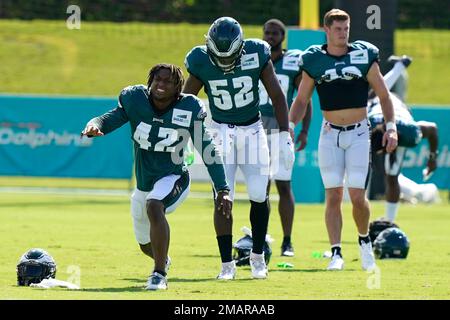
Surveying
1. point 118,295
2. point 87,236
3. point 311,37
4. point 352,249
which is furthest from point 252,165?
point 311,37

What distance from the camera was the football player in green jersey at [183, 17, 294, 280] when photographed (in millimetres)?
10992

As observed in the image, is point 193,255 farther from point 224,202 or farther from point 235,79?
point 224,202

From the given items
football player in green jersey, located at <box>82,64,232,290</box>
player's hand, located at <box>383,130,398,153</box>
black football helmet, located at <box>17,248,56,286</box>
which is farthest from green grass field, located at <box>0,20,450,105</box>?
black football helmet, located at <box>17,248,56,286</box>

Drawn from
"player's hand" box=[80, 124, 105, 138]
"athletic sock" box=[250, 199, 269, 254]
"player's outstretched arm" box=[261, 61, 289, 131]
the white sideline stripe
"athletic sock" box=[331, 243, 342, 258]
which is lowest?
the white sideline stripe

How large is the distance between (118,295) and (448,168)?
14885 mm

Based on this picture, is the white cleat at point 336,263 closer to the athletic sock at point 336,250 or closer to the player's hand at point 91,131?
the athletic sock at point 336,250

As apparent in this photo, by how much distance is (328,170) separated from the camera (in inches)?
472

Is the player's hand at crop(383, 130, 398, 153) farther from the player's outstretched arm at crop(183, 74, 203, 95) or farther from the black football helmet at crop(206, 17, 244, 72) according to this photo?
the player's outstretched arm at crop(183, 74, 203, 95)

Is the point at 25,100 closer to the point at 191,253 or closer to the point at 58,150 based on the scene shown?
the point at 58,150

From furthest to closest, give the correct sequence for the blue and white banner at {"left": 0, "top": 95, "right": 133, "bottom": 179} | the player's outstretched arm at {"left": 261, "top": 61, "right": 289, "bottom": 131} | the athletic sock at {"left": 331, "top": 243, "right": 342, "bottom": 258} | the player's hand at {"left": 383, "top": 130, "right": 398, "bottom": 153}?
the blue and white banner at {"left": 0, "top": 95, "right": 133, "bottom": 179} → the athletic sock at {"left": 331, "top": 243, "right": 342, "bottom": 258} → the player's hand at {"left": 383, "top": 130, "right": 398, "bottom": 153} → the player's outstretched arm at {"left": 261, "top": 61, "right": 289, "bottom": 131}

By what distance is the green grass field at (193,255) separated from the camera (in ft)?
31.7

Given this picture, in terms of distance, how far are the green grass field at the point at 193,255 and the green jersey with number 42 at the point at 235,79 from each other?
1.45 metres

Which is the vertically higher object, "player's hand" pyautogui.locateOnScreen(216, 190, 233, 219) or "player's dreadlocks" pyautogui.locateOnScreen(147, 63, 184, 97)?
"player's dreadlocks" pyautogui.locateOnScreen(147, 63, 184, 97)

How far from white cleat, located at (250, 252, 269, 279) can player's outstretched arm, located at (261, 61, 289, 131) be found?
112cm
